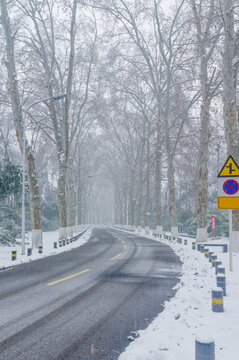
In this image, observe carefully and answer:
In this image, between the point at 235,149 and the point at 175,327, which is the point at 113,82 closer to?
the point at 235,149

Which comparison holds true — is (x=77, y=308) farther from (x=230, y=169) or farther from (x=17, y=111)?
(x=17, y=111)

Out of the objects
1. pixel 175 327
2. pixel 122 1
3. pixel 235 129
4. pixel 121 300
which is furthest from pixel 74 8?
pixel 175 327

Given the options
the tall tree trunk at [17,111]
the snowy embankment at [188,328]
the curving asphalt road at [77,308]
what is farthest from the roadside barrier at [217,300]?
the tall tree trunk at [17,111]

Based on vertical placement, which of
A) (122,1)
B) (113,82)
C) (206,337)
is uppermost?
(122,1)

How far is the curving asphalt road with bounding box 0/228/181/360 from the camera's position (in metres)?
4.62

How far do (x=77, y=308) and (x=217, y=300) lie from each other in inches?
102

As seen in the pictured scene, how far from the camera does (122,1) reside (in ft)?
75.5

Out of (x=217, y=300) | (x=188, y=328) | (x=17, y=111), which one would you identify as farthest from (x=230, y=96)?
(x=188, y=328)

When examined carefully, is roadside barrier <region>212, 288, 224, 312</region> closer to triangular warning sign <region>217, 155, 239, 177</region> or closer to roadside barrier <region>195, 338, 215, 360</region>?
roadside barrier <region>195, 338, 215, 360</region>

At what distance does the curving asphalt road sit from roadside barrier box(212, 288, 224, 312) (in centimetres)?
106

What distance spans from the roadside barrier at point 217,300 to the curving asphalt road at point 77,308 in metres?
1.06

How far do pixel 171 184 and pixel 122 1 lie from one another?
1339 centimetres

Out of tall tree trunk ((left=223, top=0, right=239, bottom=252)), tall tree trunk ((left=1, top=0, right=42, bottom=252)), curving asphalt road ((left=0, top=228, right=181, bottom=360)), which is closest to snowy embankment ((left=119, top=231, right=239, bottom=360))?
curving asphalt road ((left=0, top=228, right=181, bottom=360))

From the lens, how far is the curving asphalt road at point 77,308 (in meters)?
4.62
